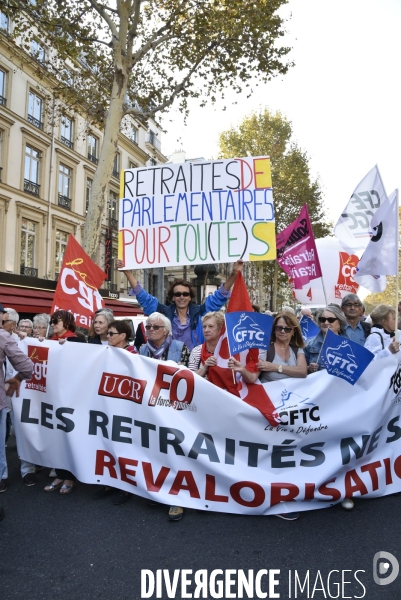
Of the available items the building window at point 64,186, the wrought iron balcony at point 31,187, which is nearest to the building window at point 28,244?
the wrought iron balcony at point 31,187

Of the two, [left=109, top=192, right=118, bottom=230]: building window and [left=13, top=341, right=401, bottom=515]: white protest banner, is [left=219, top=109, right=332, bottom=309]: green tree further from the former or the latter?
[left=13, top=341, right=401, bottom=515]: white protest banner

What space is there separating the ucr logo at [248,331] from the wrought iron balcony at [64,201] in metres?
Result: 22.3

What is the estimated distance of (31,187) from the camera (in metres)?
21.9

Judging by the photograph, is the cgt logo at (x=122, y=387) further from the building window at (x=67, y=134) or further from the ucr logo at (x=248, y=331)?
the building window at (x=67, y=134)

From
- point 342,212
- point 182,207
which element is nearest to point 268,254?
point 182,207

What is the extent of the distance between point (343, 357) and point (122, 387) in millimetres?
1898

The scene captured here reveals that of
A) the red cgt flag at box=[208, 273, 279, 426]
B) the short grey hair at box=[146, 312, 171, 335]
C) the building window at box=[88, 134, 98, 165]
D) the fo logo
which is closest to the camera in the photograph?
the red cgt flag at box=[208, 273, 279, 426]

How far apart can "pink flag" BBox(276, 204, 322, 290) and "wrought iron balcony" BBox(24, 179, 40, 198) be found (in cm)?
1678

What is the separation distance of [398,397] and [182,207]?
3042 millimetres

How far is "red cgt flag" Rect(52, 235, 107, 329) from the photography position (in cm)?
573

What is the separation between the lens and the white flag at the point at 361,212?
20.7ft

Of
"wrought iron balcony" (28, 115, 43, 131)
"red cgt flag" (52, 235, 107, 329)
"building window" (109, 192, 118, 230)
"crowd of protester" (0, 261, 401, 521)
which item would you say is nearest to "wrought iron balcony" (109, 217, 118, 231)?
"building window" (109, 192, 118, 230)

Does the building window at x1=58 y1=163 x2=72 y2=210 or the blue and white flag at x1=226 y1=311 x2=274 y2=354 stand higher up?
the building window at x1=58 y1=163 x2=72 y2=210

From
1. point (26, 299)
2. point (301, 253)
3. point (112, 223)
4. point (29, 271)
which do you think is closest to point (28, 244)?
point (29, 271)
